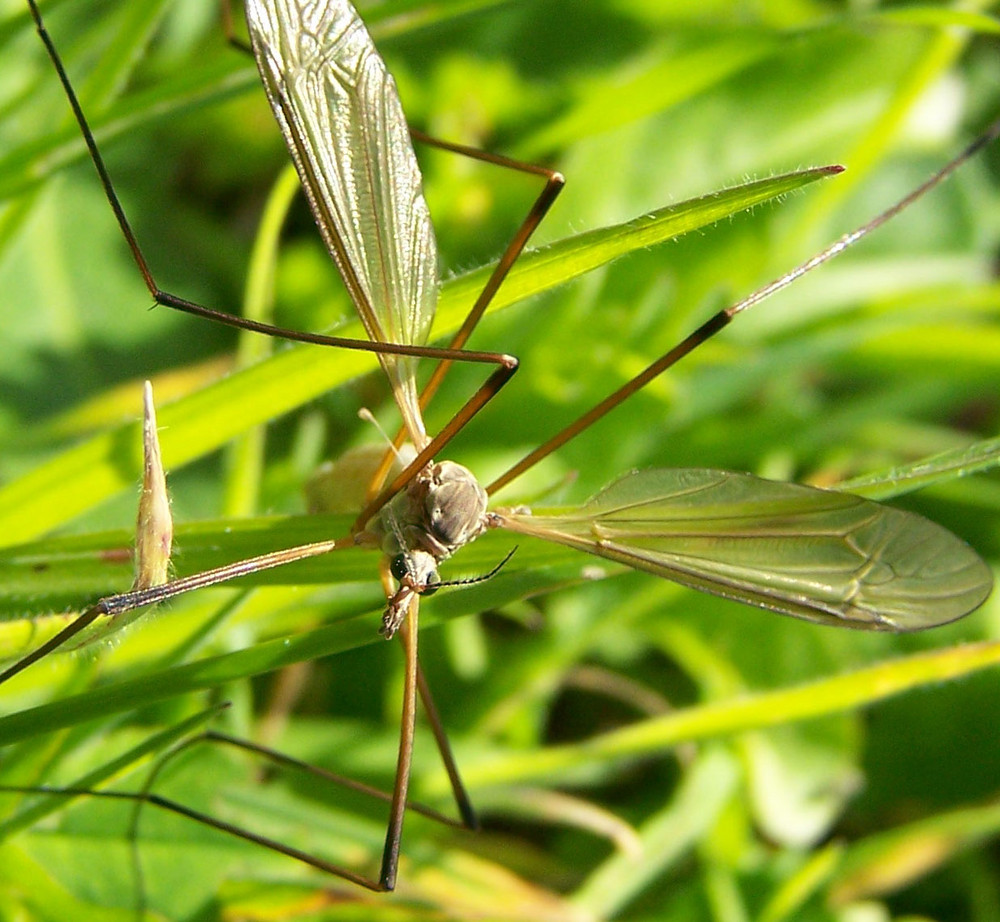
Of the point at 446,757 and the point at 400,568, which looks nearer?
the point at 400,568

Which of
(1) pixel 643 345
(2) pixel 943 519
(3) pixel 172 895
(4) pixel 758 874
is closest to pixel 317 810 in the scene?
(3) pixel 172 895

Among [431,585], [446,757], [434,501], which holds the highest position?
[434,501]

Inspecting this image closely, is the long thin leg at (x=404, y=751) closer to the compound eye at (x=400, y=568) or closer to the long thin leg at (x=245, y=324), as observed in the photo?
the compound eye at (x=400, y=568)

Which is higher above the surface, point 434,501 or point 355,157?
point 355,157

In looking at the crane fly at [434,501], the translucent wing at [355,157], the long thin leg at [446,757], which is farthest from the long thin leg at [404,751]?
the translucent wing at [355,157]

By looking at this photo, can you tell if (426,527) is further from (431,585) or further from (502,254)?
(502,254)

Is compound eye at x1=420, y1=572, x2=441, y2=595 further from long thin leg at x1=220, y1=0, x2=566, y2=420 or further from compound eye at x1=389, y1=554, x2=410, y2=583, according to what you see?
long thin leg at x1=220, y1=0, x2=566, y2=420

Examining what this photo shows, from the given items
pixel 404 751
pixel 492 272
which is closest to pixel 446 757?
pixel 404 751

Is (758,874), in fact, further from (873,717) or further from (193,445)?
(193,445)
